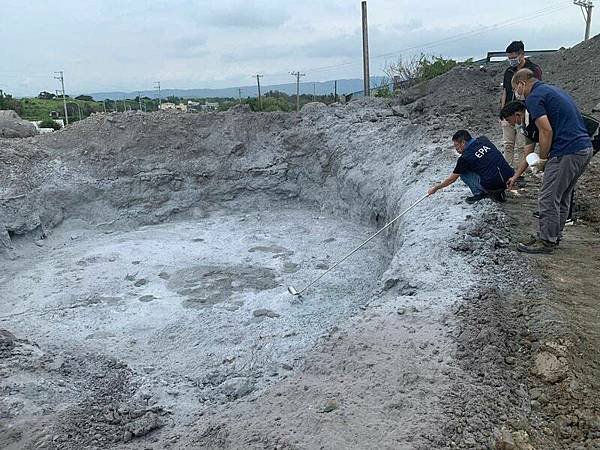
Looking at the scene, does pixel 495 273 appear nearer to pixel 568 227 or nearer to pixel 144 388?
pixel 568 227

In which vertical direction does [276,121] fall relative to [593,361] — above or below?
above

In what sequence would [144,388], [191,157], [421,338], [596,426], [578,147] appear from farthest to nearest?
1. [191,157]
2. [144,388]
3. [578,147]
4. [421,338]
5. [596,426]

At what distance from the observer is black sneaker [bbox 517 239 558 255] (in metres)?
5.11

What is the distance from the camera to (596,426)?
289 cm

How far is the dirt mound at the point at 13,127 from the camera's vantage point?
1241cm

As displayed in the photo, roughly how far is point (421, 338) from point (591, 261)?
7.10 ft

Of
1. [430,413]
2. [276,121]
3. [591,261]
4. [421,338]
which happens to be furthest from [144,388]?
[276,121]

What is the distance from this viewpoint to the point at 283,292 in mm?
7488

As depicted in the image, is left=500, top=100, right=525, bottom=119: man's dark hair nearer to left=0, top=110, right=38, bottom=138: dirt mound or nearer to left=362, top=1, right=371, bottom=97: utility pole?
left=0, top=110, right=38, bottom=138: dirt mound

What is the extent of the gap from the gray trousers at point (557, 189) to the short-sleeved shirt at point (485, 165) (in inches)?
49.4

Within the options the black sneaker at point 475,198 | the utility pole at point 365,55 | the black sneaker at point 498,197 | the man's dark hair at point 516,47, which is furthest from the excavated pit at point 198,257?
the utility pole at point 365,55

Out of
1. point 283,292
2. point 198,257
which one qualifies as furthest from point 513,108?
point 198,257

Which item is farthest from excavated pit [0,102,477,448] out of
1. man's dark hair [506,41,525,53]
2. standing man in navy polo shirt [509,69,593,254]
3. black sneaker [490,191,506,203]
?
man's dark hair [506,41,525,53]

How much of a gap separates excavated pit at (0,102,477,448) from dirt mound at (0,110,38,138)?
1.20 meters
